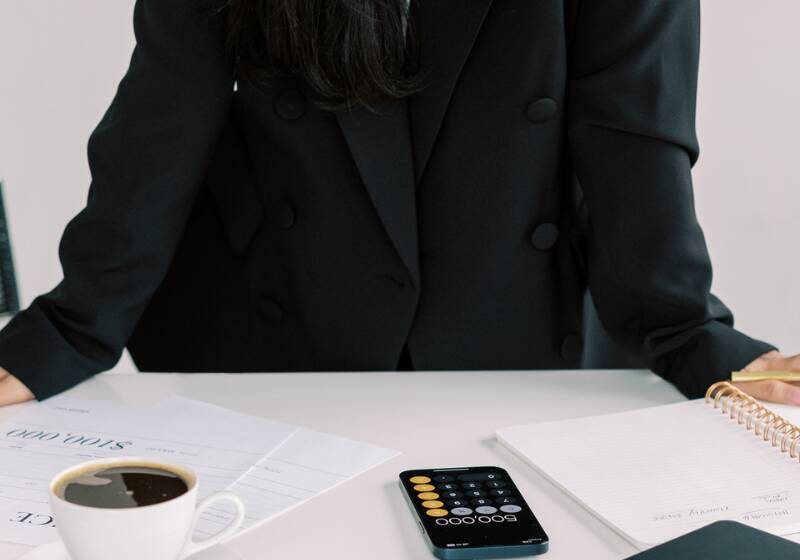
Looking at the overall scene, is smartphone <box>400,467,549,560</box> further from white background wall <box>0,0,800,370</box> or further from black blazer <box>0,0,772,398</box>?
white background wall <box>0,0,800,370</box>

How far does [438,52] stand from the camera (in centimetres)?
95

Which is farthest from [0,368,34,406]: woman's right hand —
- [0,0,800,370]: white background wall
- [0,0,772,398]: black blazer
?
[0,0,800,370]: white background wall

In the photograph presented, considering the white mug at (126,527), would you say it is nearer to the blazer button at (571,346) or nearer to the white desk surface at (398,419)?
the white desk surface at (398,419)

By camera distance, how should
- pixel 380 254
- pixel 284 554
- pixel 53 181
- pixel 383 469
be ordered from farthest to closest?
pixel 53 181
pixel 380 254
pixel 383 469
pixel 284 554

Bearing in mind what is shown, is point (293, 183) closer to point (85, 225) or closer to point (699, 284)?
point (85, 225)

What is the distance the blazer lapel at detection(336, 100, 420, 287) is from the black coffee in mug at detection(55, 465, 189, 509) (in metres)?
0.50

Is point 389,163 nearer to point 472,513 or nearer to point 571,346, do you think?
point 571,346

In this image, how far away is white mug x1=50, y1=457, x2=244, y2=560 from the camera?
0.47 metres

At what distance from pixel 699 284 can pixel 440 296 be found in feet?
0.88

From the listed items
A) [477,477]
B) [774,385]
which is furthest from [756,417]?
[477,477]

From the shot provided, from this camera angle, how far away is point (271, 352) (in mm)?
1113

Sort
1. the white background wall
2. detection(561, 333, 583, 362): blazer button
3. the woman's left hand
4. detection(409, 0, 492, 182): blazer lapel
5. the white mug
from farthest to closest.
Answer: the white background wall, detection(561, 333, 583, 362): blazer button, detection(409, 0, 492, 182): blazer lapel, the woman's left hand, the white mug

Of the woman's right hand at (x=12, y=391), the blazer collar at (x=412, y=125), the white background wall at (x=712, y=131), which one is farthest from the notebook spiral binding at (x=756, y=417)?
the white background wall at (x=712, y=131)

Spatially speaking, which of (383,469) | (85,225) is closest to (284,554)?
(383,469)
